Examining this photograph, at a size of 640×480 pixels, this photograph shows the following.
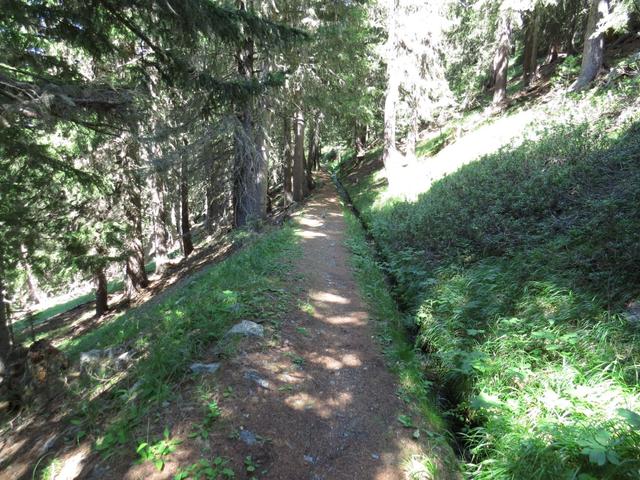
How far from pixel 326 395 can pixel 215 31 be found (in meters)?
5.77

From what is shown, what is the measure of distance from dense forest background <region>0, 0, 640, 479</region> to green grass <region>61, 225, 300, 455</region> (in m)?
2.41

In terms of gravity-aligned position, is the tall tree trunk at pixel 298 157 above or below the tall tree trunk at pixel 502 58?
below

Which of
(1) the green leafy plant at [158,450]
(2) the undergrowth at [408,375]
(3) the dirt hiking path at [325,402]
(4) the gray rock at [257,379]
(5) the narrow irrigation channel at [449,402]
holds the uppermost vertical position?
(1) the green leafy plant at [158,450]

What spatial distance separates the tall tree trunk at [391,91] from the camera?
49.4ft

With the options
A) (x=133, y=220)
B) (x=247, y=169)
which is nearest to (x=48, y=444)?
(x=247, y=169)

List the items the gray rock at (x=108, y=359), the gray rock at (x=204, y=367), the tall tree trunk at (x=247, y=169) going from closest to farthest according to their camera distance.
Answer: the gray rock at (x=204, y=367) → the gray rock at (x=108, y=359) → the tall tree trunk at (x=247, y=169)

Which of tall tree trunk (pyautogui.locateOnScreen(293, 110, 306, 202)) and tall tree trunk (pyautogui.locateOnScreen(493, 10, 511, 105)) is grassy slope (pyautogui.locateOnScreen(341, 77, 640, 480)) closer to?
tall tree trunk (pyautogui.locateOnScreen(493, 10, 511, 105))

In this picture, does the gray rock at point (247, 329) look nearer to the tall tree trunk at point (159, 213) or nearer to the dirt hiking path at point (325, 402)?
the dirt hiking path at point (325, 402)

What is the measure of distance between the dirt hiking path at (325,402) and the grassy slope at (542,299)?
0.76 meters

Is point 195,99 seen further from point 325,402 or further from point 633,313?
point 633,313

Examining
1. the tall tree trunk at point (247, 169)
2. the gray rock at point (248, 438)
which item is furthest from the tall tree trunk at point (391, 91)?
the gray rock at point (248, 438)

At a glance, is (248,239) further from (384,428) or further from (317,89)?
(384,428)

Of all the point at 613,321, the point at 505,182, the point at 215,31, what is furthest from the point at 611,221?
the point at 215,31

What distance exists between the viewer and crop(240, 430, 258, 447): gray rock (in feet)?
10.0
